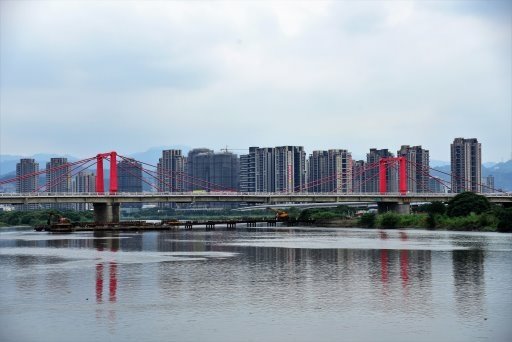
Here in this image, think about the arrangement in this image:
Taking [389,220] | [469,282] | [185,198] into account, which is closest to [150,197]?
[185,198]

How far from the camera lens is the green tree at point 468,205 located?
97.1 m

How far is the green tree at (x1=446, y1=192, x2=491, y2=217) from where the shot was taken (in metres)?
97.1

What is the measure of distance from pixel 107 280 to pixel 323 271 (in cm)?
1154

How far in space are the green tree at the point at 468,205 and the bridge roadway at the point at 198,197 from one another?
53.1ft

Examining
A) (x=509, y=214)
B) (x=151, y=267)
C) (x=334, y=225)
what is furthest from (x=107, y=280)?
(x=334, y=225)

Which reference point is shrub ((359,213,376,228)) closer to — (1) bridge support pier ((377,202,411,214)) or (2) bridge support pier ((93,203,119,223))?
(1) bridge support pier ((377,202,411,214))

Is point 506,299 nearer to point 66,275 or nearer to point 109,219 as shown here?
point 66,275

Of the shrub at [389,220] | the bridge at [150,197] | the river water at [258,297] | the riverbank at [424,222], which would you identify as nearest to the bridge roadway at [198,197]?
the bridge at [150,197]

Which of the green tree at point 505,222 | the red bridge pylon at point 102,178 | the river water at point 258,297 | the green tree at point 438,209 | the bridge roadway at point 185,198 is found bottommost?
the river water at point 258,297

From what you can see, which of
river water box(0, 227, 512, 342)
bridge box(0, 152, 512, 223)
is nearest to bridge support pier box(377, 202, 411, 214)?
bridge box(0, 152, 512, 223)

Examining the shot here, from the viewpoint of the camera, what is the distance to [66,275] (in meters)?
38.0

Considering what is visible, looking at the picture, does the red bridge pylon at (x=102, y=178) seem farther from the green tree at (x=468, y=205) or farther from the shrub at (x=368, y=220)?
the green tree at (x=468, y=205)

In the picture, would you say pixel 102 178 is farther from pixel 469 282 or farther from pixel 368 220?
pixel 469 282

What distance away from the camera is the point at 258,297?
29828 millimetres
